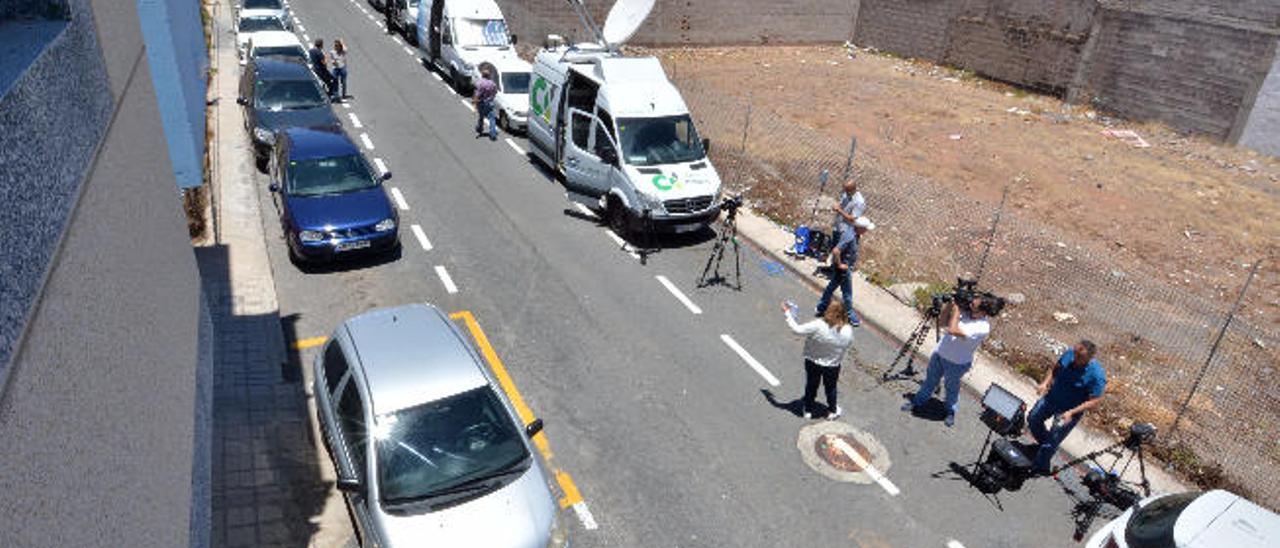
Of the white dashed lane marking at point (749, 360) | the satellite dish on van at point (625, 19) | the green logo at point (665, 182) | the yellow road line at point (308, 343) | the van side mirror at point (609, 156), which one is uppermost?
the satellite dish on van at point (625, 19)

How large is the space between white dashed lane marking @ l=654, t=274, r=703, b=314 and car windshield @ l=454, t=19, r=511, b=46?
12.5m

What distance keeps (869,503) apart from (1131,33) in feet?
89.2

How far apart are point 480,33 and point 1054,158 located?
1756 cm

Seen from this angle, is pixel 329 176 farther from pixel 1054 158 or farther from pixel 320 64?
pixel 1054 158

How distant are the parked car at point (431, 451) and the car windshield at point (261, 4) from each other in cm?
2219

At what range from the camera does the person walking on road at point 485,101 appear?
17.8 meters

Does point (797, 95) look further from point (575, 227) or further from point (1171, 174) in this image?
point (575, 227)

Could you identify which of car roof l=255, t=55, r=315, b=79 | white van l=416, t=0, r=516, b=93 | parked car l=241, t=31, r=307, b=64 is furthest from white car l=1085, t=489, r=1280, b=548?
parked car l=241, t=31, r=307, b=64

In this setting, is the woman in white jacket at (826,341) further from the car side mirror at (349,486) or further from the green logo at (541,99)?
the green logo at (541,99)

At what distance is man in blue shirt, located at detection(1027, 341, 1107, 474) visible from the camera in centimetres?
802

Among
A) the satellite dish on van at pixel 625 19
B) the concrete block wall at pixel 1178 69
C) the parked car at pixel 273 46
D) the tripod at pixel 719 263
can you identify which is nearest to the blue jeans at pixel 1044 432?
A: the tripod at pixel 719 263

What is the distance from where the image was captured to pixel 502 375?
9781 millimetres

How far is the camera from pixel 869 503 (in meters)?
8.13

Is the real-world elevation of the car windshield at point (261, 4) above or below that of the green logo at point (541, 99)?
above
